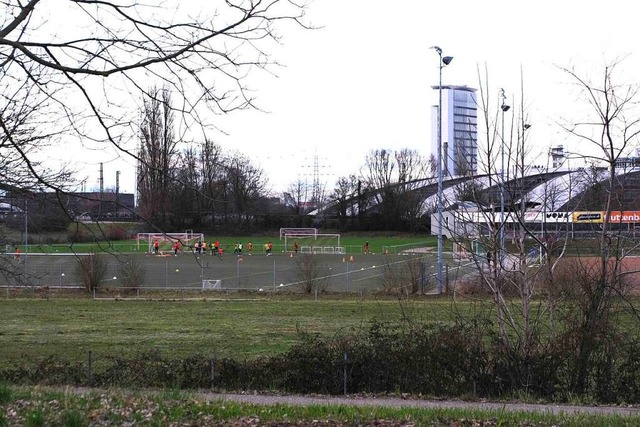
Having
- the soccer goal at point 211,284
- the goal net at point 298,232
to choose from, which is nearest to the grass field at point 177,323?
the soccer goal at point 211,284

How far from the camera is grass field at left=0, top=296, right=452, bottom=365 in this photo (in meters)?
19.3

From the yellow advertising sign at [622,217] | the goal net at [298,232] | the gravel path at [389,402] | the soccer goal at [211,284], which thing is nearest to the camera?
the gravel path at [389,402]

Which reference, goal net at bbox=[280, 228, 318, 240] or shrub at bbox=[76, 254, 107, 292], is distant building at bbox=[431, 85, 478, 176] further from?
goal net at bbox=[280, 228, 318, 240]

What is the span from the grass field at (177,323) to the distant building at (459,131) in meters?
3.03

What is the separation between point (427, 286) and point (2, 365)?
23457 millimetres

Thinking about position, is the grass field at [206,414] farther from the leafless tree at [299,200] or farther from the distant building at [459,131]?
the leafless tree at [299,200]

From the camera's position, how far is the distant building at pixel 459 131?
12.8m

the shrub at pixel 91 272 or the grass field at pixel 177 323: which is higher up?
the shrub at pixel 91 272

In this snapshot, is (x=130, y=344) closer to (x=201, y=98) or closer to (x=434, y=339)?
(x=434, y=339)

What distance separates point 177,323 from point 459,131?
1304cm

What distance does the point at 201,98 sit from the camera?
741cm

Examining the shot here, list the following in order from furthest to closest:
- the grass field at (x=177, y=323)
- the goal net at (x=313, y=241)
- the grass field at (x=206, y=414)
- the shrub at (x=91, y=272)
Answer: the goal net at (x=313, y=241), the shrub at (x=91, y=272), the grass field at (x=177, y=323), the grass field at (x=206, y=414)

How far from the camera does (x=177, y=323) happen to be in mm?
26281

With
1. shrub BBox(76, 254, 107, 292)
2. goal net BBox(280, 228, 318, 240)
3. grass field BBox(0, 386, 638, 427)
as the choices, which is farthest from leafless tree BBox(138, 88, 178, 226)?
goal net BBox(280, 228, 318, 240)
